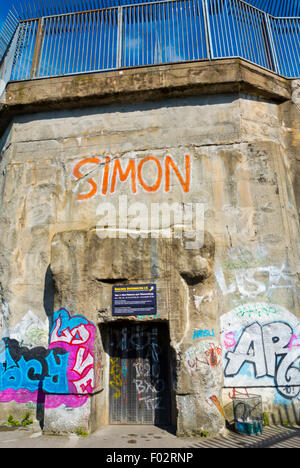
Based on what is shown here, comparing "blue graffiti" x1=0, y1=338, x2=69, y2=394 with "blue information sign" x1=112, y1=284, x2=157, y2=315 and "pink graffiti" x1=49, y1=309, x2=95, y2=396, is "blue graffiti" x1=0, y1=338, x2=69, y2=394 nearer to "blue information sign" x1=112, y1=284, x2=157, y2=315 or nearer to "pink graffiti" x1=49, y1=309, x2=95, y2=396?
"pink graffiti" x1=49, y1=309, x2=95, y2=396

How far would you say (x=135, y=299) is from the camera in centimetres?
613

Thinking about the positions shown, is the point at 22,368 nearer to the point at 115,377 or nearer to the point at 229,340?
the point at 115,377

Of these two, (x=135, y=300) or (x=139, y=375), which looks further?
(x=139, y=375)

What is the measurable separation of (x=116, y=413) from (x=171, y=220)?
395 centimetres

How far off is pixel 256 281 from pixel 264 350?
130cm

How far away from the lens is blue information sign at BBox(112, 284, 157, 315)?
240 inches

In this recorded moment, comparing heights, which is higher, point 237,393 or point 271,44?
point 271,44

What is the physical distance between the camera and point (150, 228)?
7172 millimetres

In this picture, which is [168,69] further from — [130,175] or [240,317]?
[240,317]

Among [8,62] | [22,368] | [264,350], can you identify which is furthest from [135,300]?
[8,62]

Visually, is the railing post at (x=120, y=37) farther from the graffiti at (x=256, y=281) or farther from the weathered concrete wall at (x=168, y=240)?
the graffiti at (x=256, y=281)

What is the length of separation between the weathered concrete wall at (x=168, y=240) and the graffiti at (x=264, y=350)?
0.8 inches

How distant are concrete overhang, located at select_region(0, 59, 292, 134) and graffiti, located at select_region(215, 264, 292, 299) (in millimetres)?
4210

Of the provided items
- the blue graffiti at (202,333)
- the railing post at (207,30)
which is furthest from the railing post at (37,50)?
the blue graffiti at (202,333)
